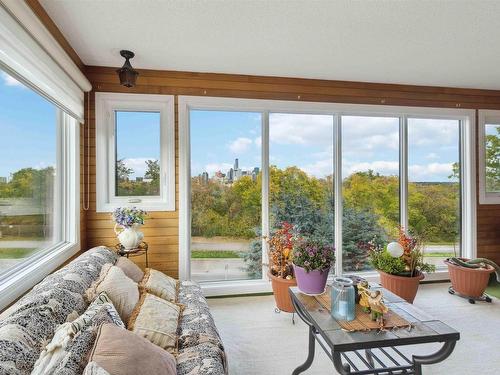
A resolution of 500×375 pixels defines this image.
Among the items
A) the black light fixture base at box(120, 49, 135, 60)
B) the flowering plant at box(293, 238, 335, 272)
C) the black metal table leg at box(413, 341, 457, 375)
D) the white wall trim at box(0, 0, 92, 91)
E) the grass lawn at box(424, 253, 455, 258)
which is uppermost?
the black light fixture base at box(120, 49, 135, 60)

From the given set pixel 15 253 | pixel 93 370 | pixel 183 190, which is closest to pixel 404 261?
pixel 183 190

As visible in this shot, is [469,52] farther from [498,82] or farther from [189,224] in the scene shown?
[189,224]

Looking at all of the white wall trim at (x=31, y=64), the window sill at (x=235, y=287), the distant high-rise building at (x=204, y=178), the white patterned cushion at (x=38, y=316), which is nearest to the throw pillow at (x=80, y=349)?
the white patterned cushion at (x=38, y=316)

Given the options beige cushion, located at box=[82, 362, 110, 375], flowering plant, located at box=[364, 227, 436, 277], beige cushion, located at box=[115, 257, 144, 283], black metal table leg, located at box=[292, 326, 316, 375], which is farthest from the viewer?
flowering plant, located at box=[364, 227, 436, 277]

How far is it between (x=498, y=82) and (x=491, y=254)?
89.1 inches

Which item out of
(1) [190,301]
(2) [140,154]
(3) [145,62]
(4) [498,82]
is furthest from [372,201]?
(3) [145,62]

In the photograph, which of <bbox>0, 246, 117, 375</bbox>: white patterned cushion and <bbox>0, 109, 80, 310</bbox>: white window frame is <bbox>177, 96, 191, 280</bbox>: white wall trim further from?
<bbox>0, 246, 117, 375</bbox>: white patterned cushion

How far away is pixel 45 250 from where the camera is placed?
2.35m

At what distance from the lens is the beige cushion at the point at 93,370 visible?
1031 mm

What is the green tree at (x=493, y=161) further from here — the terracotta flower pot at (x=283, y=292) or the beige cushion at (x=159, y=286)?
the beige cushion at (x=159, y=286)

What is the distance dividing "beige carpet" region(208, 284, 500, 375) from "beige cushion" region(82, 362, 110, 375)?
4.09 feet

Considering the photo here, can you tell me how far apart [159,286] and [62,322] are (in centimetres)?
85

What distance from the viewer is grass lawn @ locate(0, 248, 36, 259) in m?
1.80

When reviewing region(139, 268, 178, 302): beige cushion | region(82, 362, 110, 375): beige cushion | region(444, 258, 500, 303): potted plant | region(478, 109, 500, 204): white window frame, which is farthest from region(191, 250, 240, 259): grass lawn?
region(478, 109, 500, 204): white window frame
